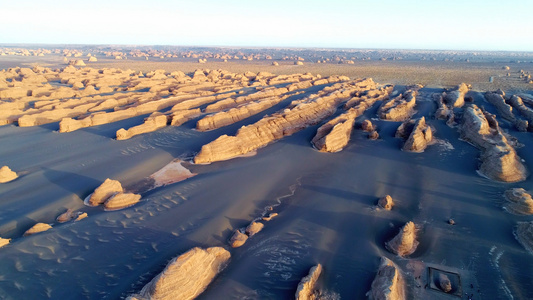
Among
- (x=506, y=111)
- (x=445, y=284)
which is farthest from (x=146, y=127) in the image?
(x=506, y=111)

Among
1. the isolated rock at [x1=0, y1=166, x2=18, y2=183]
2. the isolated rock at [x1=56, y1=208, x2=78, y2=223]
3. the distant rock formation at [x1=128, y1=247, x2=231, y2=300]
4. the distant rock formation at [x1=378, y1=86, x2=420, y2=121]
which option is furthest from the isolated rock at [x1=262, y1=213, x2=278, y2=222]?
the distant rock formation at [x1=378, y1=86, x2=420, y2=121]

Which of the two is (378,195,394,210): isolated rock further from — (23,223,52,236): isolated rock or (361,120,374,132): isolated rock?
(23,223,52,236): isolated rock

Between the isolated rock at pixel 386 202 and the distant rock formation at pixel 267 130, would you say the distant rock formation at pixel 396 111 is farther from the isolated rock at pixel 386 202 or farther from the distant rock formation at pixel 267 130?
the isolated rock at pixel 386 202

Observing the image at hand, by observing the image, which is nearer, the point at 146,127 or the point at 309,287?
the point at 309,287

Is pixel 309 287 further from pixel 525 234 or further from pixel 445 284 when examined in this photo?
pixel 525 234

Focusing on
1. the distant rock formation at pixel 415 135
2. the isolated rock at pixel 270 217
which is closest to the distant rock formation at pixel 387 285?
the isolated rock at pixel 270 217
